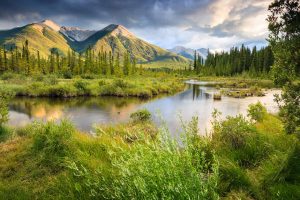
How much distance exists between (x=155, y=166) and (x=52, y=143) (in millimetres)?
5273

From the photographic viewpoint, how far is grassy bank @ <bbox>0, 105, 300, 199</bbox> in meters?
3.78

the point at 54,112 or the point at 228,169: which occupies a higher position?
the point at 228,169

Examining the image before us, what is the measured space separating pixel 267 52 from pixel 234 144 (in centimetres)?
9780

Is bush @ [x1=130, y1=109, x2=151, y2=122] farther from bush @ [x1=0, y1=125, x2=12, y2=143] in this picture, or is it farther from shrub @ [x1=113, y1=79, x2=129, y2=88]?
shrub @ [x1=113, y1=79, x2=129, y2=88]

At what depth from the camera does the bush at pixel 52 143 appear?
745 cm

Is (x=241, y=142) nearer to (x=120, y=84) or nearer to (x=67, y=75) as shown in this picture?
(x=120, y=84)

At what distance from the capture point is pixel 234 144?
755 cm

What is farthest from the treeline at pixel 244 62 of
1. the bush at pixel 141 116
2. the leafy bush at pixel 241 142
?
the leafy bush at pixel 241 142

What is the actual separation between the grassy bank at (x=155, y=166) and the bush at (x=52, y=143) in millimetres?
28

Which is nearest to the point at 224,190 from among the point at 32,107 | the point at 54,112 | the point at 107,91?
the point at 54,112

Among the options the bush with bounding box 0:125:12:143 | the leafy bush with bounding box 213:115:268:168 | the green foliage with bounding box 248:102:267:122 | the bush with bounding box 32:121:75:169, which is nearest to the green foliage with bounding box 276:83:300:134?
the leafy bush with bounding box 213:115:268:168

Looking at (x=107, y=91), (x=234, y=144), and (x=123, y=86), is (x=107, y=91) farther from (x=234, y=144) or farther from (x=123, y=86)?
(x=234, y=144)

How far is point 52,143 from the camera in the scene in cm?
792

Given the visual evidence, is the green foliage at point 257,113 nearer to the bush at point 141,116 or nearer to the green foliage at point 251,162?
the green foliage at point 251,162
